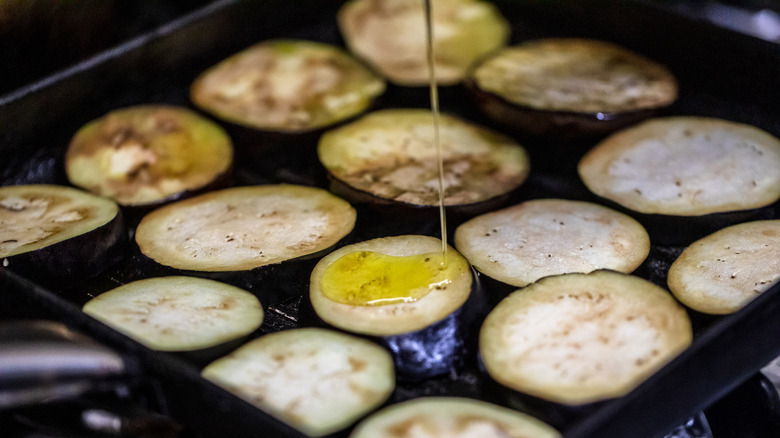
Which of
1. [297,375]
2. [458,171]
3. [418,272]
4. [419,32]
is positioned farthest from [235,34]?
[297,375]

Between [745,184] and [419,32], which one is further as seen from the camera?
[419,32]

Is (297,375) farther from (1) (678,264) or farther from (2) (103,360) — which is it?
(1) (678,264)

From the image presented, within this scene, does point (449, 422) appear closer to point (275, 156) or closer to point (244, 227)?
point (244, 227)

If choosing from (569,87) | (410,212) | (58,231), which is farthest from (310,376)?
(569,87)

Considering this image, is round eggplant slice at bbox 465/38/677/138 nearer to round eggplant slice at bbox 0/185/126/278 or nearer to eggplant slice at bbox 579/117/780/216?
eggplant slice at bbox 579/117/780/216

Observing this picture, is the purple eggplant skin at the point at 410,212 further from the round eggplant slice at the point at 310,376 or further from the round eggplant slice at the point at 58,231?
the round eggplant slice at the point at 58,231

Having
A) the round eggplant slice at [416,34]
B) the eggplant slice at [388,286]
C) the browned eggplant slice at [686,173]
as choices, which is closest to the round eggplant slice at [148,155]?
the eggplant slice at [388,286]
